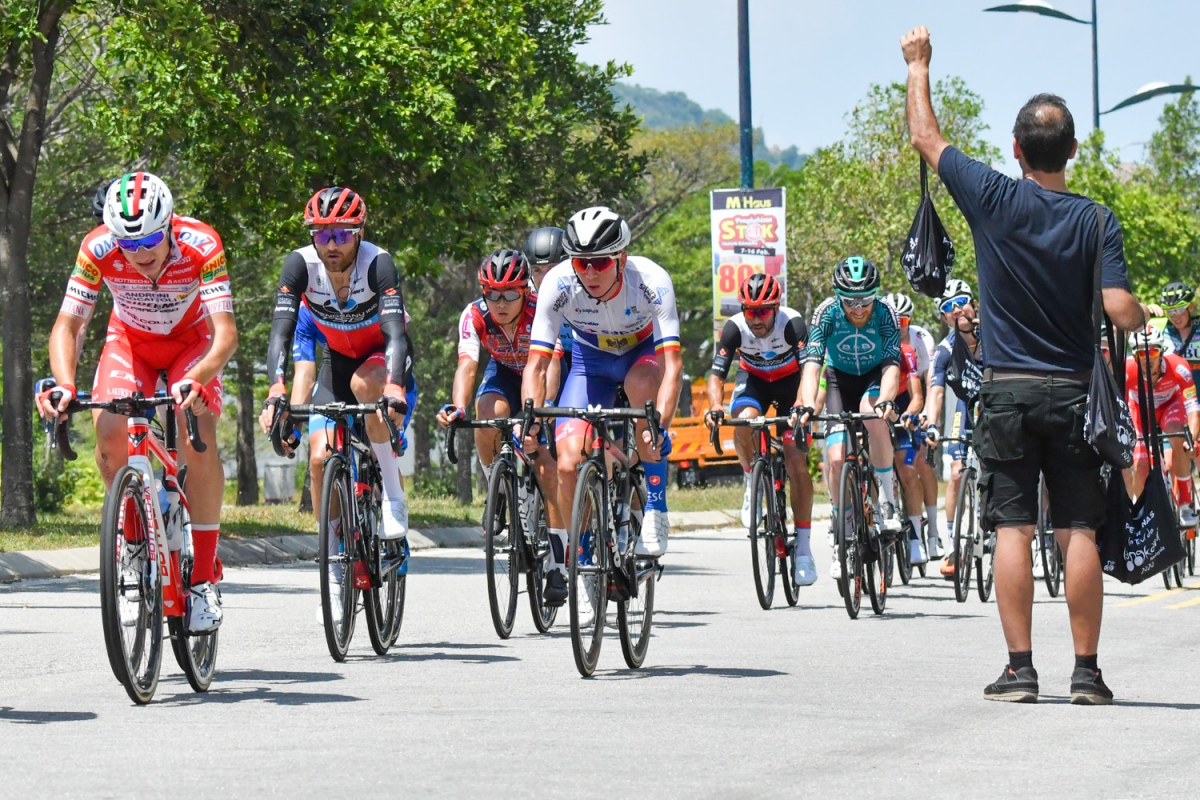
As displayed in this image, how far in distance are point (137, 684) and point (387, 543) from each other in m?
2.62

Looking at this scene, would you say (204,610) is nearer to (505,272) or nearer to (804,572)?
(505,272)

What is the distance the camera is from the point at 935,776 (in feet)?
20.1

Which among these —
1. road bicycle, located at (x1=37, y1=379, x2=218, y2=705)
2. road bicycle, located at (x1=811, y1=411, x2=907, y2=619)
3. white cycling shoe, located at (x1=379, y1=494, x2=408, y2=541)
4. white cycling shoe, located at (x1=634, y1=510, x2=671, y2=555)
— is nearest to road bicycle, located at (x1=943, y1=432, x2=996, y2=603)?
road bicycle, located at (x1=811, y1=411, x2=907, y2=619)

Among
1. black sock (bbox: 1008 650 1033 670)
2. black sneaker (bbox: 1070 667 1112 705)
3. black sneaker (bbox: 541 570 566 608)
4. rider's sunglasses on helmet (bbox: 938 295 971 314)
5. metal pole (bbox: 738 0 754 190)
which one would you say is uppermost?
metal pole (bbox: 738 0 754 190)

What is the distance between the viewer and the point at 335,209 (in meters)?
9.92

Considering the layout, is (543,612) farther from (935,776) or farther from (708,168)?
(708,168)

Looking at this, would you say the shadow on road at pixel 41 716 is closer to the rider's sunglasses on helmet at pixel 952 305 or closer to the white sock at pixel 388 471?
the white sock at pixel 388 471

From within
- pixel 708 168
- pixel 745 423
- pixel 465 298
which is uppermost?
pixel 708 168

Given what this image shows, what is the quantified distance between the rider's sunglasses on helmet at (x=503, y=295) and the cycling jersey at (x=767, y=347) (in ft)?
7.15

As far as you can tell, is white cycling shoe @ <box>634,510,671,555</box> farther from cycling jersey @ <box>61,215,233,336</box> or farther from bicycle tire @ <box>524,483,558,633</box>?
cycling jersey @ <box>61,215,233,336</box>

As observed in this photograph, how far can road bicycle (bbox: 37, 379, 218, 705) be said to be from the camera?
7.41 meters

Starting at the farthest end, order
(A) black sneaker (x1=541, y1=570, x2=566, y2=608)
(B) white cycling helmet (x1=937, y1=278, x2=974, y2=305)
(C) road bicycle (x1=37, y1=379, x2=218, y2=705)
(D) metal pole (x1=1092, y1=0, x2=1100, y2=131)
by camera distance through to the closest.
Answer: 1. (D) metal pole (x1=1092, y1=0, x2=1100, y2=131)
2. (B) white cycling helmet (x1=937, y1=278, x2=974, y2=305)
3. (A) black sneaker (x1=541, y1=570, x2=566, y2=608)
4. (C) road bicycle (x1=37, y1=379, x2=218, y2=705)

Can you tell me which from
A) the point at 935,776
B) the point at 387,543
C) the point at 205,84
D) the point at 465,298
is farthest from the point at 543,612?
the point at 465,298

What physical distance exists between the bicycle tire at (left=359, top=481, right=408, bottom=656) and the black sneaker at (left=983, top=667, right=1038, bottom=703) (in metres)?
3.27
